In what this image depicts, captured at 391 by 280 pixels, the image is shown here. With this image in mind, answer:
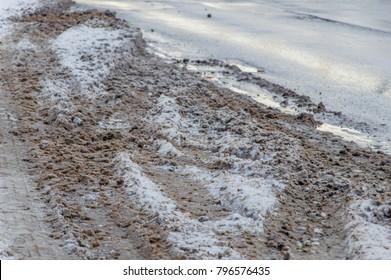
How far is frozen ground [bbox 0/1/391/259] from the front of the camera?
6.16 meters

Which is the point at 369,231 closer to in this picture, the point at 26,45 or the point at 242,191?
the point at 242,191

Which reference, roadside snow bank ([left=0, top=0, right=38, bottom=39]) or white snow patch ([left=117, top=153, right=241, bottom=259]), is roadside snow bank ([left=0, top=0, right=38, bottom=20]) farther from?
white snow patch ([left=117, top=153, right=241, bottom=259])

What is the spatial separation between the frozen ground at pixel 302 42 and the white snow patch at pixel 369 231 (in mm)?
2900

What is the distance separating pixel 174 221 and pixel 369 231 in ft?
6.01

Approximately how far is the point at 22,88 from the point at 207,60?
15.3ft

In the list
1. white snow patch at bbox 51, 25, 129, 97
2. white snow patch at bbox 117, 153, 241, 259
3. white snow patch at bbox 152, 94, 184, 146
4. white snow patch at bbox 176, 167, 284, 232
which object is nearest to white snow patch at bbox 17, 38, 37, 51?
white snow patch at bbox 51, 25, 129, 97

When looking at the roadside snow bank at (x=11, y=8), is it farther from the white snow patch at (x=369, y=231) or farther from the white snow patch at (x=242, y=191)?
the white snow patch at (x=369, y=231)

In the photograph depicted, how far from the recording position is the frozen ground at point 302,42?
11.9 m

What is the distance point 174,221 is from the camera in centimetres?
637

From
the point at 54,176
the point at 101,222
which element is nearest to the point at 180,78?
the point at 54,176

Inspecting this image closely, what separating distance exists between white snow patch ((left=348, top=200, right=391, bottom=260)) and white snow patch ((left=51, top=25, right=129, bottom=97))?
5.15m

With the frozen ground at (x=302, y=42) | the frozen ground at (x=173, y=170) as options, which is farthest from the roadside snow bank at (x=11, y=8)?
the frozen ground at (x=173, y=170)

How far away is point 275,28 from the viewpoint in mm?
17891

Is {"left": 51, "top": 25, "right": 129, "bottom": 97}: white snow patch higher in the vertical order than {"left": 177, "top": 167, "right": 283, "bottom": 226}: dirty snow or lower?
higher
